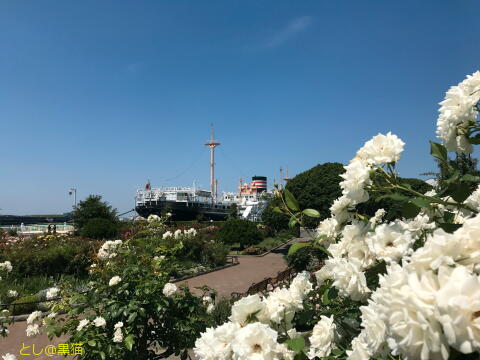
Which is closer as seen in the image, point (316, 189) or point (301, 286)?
point (301, 286)

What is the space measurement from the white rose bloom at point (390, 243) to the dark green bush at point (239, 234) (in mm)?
21085

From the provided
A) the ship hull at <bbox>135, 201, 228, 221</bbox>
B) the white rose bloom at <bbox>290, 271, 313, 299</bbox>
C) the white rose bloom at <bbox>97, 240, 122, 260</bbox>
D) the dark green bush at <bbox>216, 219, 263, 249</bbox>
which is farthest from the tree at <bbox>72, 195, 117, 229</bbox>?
the white rose bloom at <bbox>290, 271, 313, 299</bbox>

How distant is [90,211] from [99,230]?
18.7ft

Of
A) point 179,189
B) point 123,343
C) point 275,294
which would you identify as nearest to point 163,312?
point 123,343

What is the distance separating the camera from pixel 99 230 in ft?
69.1

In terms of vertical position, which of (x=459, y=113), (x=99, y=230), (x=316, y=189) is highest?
(x=316, y=189)

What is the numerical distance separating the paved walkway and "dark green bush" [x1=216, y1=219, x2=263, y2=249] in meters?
3.20

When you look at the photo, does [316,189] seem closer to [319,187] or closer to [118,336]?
[319,187]

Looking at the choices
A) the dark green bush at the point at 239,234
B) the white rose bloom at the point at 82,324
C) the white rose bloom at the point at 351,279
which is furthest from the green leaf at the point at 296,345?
the dark green bush at the point at 239,234

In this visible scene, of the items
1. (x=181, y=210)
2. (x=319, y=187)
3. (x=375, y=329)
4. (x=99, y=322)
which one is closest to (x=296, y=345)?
(x=375, y=329)

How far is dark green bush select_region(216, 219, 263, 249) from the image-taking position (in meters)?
22.0

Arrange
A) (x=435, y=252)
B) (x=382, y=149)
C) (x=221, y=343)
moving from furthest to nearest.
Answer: (x=382, y=149) < (x=221, y=343) < (x=435, y=252)

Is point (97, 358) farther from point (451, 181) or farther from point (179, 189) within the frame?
point (179, 189)

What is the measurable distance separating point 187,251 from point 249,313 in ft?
47.3
